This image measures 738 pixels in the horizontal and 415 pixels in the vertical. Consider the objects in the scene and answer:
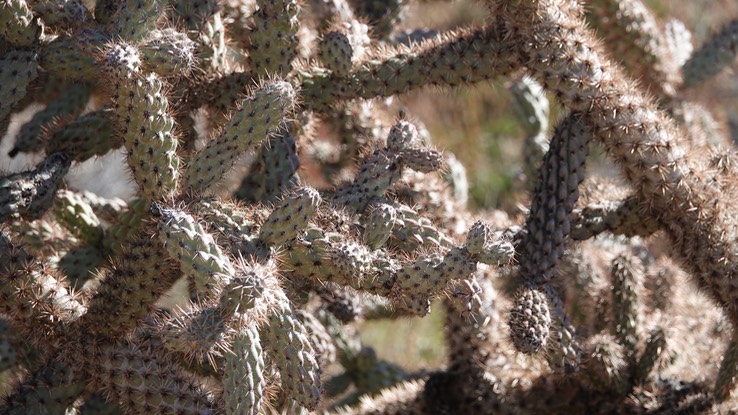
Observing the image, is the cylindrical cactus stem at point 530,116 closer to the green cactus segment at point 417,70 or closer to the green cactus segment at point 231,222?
the green cactus segment at point 417,70

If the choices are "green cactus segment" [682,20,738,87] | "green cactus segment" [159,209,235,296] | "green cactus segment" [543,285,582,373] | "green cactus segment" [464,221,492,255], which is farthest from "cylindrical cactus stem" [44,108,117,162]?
"green cactus segment" [682,20,738,87]

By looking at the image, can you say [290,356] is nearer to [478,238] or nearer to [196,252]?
[196,252]

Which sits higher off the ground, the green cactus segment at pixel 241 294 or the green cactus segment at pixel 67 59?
the green cactus segment at pixel 67 59

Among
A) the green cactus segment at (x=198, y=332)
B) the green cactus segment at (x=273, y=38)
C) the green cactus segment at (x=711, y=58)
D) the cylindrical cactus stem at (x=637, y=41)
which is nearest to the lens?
the green cactus segment at (x=198, y=332)

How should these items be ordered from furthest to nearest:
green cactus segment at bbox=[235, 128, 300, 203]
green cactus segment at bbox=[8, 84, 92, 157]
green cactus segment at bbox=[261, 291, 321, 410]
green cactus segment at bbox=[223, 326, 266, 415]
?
1. green cactus segment at bbox=[8, 84, 92, 157]
2. green cactus segment at bbox=[235, 128, 300, 203]
3. green cactus segment at bbox=[261, 291, 321, 410]
4. green cactus segment at bbox=[223, 326, 266, 415]

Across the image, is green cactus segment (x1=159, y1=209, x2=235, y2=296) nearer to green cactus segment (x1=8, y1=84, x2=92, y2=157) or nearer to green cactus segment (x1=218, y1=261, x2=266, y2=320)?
green cactus segment (x1=218, y1=261, x2=266, y2=320)

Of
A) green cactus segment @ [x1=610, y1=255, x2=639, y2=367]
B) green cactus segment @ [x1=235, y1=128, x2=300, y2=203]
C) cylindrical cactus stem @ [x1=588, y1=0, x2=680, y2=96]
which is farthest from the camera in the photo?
cylindrical cactus stem @ [x1=588, y1=0, x2=680, y2=96]

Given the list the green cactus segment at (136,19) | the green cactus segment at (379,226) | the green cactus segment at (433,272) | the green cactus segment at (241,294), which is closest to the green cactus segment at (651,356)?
the green cactus segment at (433,272)
